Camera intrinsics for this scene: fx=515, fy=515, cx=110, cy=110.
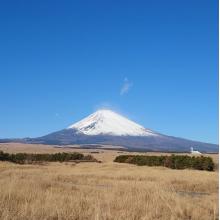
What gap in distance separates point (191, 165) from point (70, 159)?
91.5 ft

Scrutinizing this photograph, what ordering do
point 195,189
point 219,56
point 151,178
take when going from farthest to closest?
point 151,178, point 195,189, point 219,56

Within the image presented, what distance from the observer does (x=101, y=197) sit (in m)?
13.7

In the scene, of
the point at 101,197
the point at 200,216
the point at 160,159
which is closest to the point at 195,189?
the point at 101,197

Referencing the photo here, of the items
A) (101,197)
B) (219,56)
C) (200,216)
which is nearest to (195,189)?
(101,197)

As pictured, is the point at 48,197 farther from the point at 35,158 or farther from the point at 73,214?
the point at 35,158

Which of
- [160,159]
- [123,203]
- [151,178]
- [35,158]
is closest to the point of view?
[123,203]

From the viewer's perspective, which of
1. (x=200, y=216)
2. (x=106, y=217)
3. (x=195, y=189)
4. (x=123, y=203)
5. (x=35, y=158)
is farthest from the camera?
(x=35, y=158)

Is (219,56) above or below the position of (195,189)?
above

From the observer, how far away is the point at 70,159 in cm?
8250

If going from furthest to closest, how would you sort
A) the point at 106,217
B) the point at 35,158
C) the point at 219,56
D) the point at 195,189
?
the point at 35,158 → the point at 195,189 → the point at 106,217 → the point at 219,56

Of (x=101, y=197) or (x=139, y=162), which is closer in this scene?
(x=101, y=197)

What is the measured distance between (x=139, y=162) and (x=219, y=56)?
64.5 metres

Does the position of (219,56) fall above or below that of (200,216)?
above

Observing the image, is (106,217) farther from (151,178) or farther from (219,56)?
(151,178)
